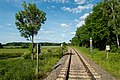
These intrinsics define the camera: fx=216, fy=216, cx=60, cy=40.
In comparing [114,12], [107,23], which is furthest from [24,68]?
[107,23]

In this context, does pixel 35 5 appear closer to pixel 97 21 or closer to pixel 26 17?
pixel 26 17

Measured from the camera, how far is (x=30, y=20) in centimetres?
4281

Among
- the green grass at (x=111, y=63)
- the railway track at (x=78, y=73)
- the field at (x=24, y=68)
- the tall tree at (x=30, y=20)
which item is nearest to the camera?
the railway track at (x=78, y=73)

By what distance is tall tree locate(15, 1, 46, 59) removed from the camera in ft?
139

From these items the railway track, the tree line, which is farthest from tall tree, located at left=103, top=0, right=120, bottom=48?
the railway track

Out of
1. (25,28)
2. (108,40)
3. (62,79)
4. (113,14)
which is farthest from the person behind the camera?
(108,40)

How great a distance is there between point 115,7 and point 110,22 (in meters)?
3.53

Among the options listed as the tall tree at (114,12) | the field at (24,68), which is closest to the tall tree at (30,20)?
the field at (24,68)

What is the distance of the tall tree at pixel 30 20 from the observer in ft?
139

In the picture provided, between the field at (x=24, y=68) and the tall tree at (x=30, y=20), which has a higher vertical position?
the tall tree at (x=30, y=20)

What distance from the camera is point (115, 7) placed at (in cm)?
4788

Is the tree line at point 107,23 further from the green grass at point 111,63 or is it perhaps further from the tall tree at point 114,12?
the green grass at point 111,63

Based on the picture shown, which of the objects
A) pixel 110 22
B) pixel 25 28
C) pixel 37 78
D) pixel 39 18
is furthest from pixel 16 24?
pixel 37 78

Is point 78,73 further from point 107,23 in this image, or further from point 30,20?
point 107,23
